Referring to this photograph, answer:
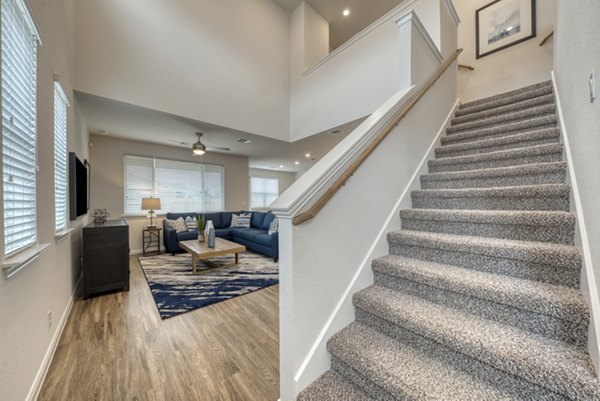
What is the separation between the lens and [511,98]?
2.96 metres

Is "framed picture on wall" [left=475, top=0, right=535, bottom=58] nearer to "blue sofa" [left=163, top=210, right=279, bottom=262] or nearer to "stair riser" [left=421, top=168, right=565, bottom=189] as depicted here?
"stair riser" [left=421, top=168, right=565, bottom=189]

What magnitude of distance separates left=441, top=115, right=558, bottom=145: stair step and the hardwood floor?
2.80 meters

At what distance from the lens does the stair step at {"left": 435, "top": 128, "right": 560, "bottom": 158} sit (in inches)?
78.0

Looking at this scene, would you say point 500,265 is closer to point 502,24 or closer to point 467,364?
point 467,364

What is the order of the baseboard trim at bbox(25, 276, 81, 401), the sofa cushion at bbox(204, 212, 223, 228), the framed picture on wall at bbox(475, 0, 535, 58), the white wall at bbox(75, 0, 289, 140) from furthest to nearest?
1. the sofa cushion at bbox(204, 212, 223, 228)
2. the framed picture on wall at bbox(475, 0, 535, 58)
3. the white wall at bbox(75, 0, 289, 140)
4. the baseboard trim at bbox(25, 276, 81, 401)

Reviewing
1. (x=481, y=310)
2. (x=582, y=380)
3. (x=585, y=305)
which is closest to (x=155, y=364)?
(x=481, y=310)

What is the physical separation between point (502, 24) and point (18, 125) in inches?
251

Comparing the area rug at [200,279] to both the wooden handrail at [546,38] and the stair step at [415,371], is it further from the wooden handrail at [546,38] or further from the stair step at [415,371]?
the wooden handrail at [546,38]

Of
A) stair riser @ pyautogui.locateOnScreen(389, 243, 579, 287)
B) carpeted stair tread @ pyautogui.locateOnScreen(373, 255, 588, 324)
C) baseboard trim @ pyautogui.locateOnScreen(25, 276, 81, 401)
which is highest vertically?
stair riser @ pyautogui.locateOnScreen(389, 243, 579, 287)

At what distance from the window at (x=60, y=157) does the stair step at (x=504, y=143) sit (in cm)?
377

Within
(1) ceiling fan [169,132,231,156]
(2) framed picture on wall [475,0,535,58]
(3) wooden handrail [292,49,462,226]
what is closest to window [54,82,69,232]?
(1) ceiling fan [169,132,231,156]

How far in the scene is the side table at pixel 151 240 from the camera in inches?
217

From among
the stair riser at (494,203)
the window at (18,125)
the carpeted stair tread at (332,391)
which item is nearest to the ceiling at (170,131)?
the window at (18,125)

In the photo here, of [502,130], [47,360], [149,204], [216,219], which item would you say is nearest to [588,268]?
[502,130]
